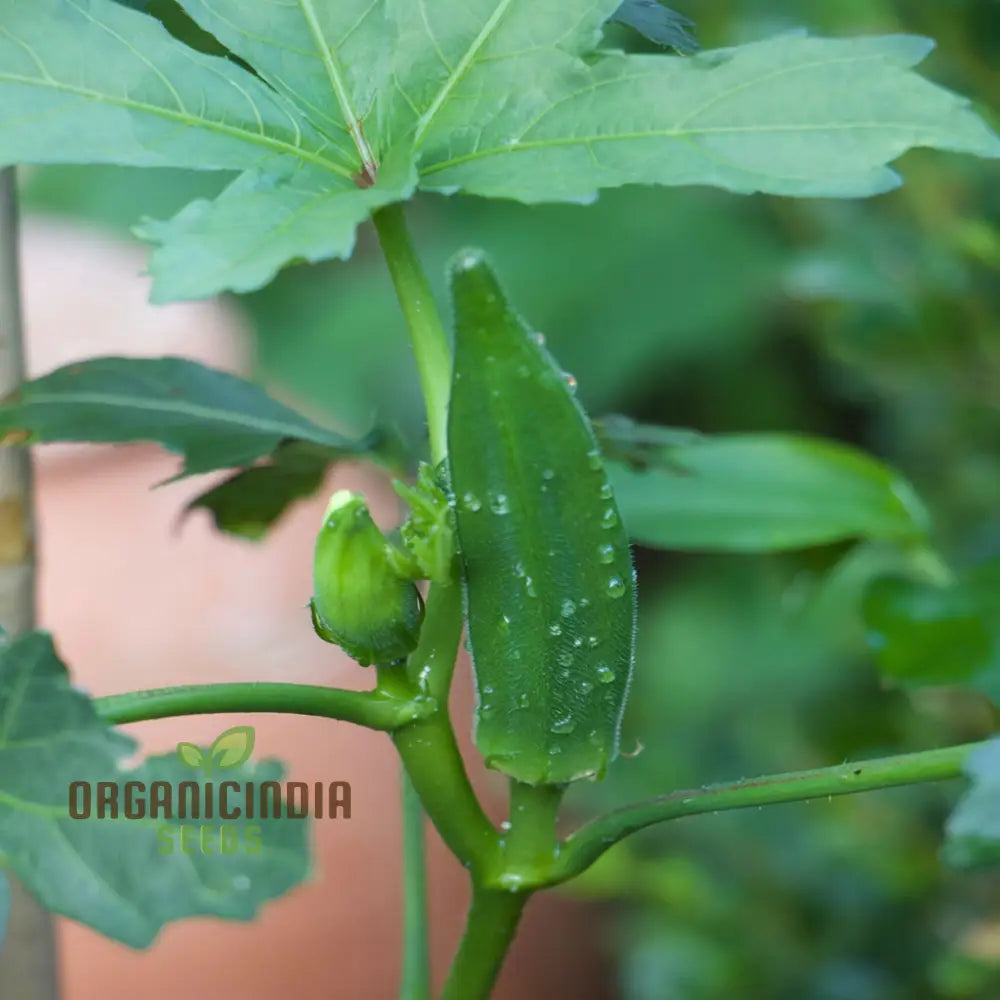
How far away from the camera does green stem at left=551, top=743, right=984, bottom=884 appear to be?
0.27 m

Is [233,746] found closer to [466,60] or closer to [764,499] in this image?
[466,60]

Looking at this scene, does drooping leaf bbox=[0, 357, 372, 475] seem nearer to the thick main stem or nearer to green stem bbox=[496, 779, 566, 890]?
the thick main stem

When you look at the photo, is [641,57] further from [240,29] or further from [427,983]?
[427,983]

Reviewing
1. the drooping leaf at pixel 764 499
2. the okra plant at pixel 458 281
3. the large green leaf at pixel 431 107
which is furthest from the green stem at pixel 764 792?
the drooping leaf at pixel 764 499

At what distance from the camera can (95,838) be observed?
0.76 feet

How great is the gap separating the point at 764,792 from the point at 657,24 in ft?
0.58

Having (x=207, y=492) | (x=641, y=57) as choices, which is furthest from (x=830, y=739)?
(x=641, y=57)

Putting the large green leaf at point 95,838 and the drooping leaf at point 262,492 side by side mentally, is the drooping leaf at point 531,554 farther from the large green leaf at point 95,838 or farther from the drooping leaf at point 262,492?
the drooping leaf at point 262,492

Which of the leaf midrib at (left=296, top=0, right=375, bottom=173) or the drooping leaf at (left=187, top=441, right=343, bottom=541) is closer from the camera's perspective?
the leaf midrib at (left=296, top=0, right=375, bottom=173)

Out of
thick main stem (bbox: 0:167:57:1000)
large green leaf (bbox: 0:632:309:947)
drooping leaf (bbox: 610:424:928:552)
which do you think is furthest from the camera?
drooping leaf (bbox: 610:424:928:552)

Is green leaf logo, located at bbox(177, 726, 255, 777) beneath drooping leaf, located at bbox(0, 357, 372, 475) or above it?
beneath

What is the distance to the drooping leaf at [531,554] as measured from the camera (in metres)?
0.26

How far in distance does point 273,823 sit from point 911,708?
647 millimetres

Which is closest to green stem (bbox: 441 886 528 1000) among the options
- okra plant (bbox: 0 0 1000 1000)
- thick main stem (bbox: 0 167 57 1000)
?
okra plant (bbox: 0 0 1000 1000)
